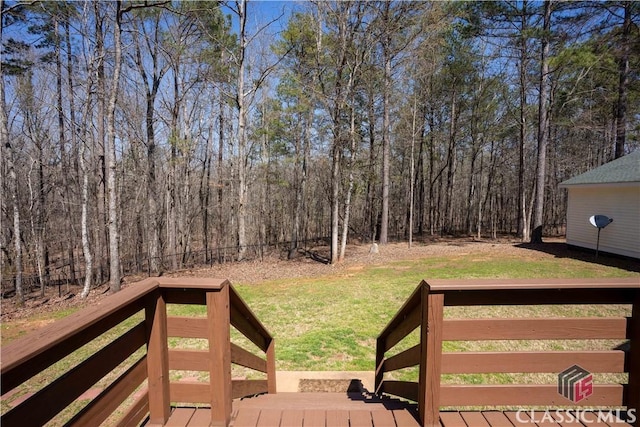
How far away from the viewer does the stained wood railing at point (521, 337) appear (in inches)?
63.1

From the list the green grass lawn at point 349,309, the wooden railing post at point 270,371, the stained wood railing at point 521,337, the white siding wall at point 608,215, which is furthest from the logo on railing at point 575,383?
the white siding wall at point 608,215

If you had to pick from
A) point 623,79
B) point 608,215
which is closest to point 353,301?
point 608,215

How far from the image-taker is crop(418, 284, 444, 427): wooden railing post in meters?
1.58

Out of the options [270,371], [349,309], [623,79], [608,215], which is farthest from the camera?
[623,79]

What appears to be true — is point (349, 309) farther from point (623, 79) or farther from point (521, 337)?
point (623, 79)

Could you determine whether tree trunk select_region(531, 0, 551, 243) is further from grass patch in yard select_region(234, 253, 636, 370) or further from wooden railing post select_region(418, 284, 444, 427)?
wooden railing post select_region(418, 284, 444, 427)

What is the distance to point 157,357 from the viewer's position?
1624 millimetres

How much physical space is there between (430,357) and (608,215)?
1330 cm

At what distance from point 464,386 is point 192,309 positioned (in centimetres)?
613

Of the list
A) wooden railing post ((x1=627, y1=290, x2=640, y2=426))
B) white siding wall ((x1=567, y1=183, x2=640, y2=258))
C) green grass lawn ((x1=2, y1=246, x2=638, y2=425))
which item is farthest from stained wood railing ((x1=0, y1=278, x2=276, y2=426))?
white siding wall ((x1=567, y1=183, x2=640, y2=258))

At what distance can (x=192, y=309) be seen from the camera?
6457 millimetres

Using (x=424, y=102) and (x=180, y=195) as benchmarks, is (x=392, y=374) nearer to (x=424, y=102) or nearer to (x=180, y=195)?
(x=180, y=195)

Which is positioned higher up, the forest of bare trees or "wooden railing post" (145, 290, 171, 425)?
the forest of bare trees

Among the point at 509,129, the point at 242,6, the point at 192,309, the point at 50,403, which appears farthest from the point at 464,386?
the point at 509,129
